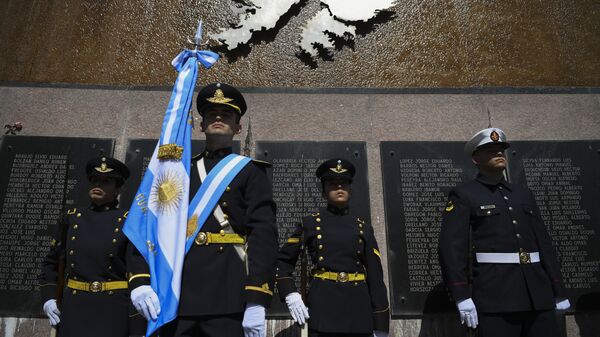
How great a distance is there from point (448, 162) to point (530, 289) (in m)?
1.93

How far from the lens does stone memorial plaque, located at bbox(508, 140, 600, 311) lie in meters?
4.86

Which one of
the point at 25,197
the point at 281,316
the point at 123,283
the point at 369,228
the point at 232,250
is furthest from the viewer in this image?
the point at 25,197

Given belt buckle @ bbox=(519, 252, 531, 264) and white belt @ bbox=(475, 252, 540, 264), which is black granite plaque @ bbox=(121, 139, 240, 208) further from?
belt buckle @ bbox=(519, 252, 531, 264)

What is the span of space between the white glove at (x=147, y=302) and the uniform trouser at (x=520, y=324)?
255cm

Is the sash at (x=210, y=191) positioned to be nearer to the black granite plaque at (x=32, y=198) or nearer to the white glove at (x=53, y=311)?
the white glove at (x=53, y=311)

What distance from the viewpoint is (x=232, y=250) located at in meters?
2.79

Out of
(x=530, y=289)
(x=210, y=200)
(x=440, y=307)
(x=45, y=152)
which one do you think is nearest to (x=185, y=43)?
(x=45, y=152)

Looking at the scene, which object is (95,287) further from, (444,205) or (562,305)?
(562,305)

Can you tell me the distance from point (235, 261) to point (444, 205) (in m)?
3.04

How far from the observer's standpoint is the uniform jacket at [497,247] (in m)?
3.66

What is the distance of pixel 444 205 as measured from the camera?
5.08 m

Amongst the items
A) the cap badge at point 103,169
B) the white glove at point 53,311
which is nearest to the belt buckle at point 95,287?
the white glove at point 53,311

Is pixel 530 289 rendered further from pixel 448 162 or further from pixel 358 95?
pixel 358 95

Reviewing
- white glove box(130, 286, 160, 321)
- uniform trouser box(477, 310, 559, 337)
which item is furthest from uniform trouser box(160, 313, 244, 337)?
uniform trouser box(477, 310, 559, 337)
